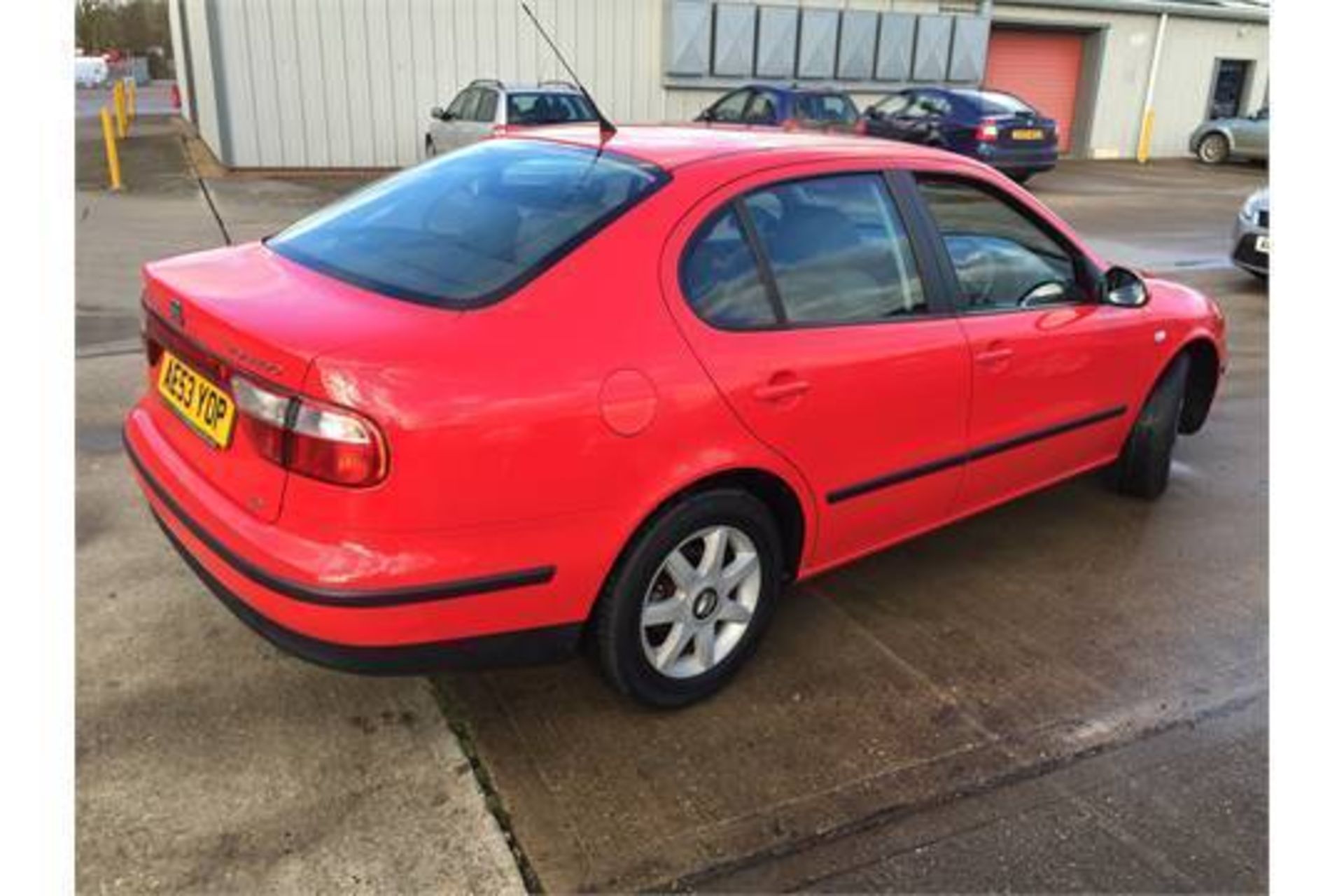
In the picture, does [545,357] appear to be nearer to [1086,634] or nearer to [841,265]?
[841,265]

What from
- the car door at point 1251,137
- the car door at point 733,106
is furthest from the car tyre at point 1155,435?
the car door at point 1251,137

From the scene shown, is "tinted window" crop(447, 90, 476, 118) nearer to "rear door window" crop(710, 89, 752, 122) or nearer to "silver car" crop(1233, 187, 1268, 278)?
"rear door window" crop(710, 89, 752, 122)

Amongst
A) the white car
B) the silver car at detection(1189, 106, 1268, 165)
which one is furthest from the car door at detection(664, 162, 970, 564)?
the white car

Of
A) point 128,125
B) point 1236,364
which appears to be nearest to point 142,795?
point 1236,364

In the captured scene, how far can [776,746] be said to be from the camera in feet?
9.19

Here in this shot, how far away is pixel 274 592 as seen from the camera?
7.63 feet

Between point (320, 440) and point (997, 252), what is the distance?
96.3 inches

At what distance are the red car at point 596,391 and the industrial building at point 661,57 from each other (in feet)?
43.9

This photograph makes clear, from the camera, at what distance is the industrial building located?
593 inches

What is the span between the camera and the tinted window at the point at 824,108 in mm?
14523

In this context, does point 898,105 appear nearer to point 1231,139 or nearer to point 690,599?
point 1231,139

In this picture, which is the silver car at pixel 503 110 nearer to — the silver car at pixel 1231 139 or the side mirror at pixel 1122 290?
the side mirror at pixel 1122 290

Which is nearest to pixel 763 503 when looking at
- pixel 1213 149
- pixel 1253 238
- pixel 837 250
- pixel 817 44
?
pixel 837 250
